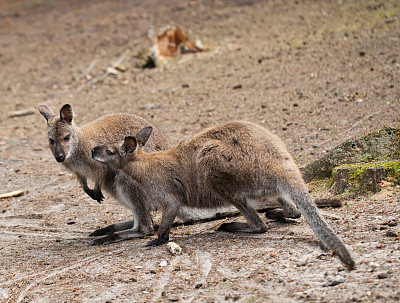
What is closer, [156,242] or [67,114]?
[156,242]

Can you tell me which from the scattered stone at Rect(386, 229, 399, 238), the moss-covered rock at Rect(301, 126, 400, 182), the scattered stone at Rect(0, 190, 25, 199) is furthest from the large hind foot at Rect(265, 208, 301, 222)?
the scattered stone at Rect(0, 190, 25, 199)

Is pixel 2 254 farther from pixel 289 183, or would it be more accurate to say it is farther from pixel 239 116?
pixel 239 116

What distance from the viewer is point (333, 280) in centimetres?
347

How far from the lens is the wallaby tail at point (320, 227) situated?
Answer: 12.1 feet

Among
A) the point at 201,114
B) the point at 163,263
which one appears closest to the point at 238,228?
the point at 163,263

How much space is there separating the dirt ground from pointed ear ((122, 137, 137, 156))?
90cm

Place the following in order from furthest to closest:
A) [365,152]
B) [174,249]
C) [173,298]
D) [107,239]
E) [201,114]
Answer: [201,114]
[365,152]
[107,239]
[174,249]
[173,298]

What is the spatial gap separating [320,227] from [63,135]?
2881 millimetres

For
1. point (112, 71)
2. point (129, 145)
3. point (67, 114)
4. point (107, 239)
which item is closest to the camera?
point (129, 145)

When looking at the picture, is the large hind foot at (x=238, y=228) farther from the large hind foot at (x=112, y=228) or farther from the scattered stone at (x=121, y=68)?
the scattered stone at (x=121, y=68)

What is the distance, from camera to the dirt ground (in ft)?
12.7

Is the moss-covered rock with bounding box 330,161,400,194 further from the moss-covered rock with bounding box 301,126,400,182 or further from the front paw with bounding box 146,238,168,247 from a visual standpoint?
the front paw with bounding box 146,238,168,247

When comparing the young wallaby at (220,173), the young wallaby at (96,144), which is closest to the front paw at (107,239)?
the young wallaby at (96,144)

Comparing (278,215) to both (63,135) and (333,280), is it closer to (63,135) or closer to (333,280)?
(333,280)
